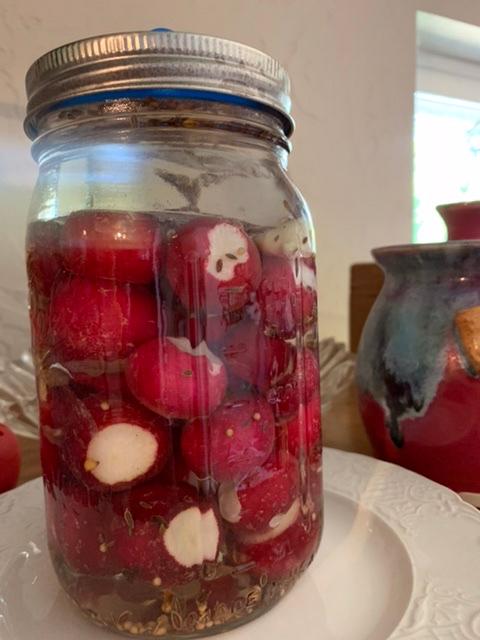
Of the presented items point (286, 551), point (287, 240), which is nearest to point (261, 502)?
point (286, 551)

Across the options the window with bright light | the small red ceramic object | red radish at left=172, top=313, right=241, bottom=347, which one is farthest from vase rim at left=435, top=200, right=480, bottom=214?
the window with bright light

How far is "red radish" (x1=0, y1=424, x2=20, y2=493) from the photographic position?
519 mm

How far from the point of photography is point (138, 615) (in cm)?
31

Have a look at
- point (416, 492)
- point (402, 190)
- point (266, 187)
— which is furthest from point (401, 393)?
point (402, 190)

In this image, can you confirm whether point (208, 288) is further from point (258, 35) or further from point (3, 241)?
point (258, 35)

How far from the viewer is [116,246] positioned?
294 mm

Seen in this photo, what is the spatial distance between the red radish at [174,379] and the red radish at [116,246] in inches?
1.5

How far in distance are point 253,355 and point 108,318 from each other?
0.27 ft

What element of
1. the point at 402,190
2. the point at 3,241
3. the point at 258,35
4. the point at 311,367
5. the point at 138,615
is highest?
the point at 258,35

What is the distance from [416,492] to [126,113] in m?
0.35

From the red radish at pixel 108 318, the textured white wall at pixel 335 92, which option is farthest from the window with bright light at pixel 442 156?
the red radish at pixel 108 318

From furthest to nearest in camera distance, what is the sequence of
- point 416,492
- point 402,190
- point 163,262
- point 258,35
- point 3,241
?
point 402,190
point 258,35
point 3,241
point 416,492
point 163,262

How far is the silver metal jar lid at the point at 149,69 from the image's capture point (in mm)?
286

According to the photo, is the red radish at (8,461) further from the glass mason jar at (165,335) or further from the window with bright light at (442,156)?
the window with bright light at (442,156)
